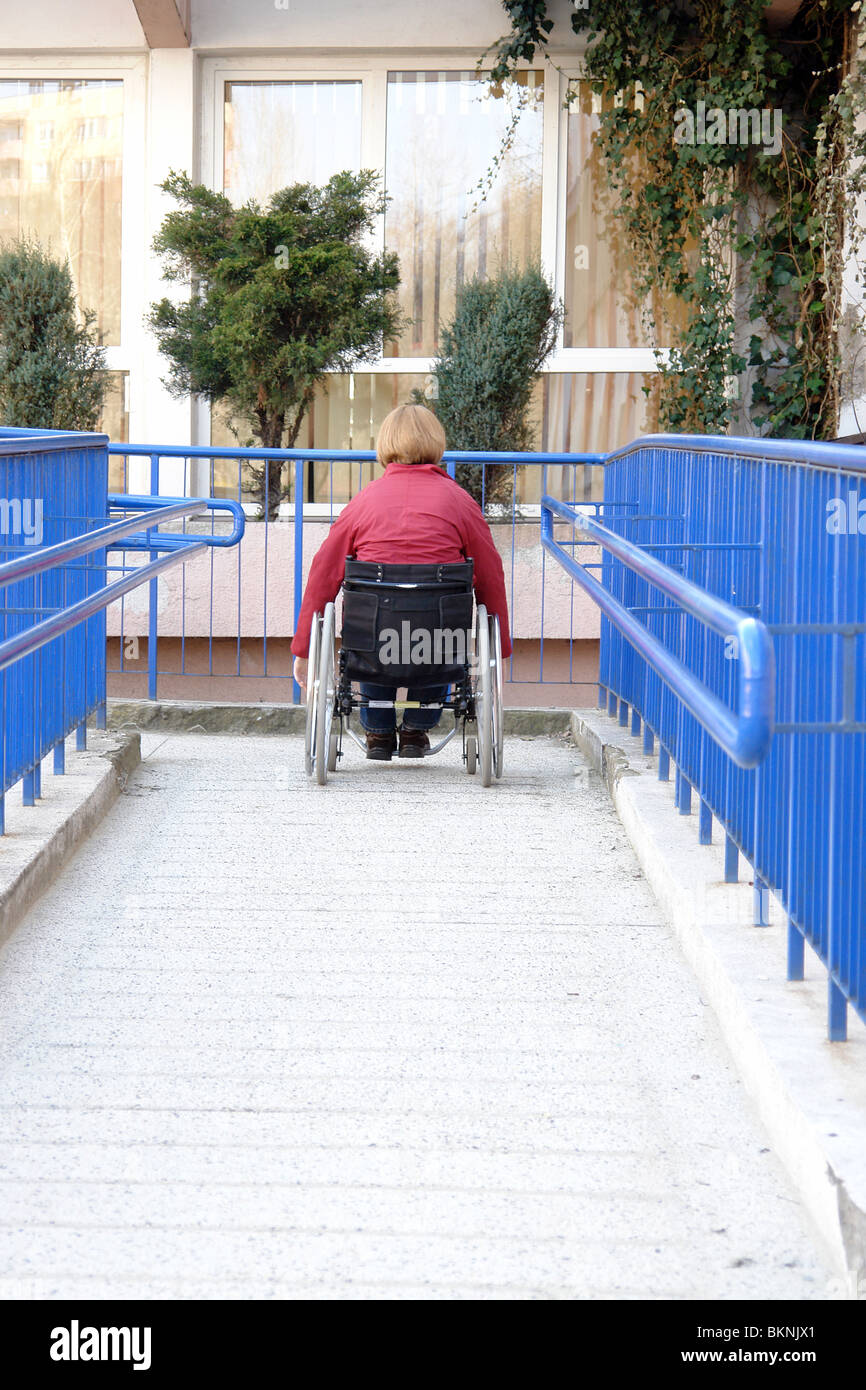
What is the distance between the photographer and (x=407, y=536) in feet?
15.0

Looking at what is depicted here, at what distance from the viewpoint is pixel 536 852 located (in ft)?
13.0

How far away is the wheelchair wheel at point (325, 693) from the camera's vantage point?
4492 mm

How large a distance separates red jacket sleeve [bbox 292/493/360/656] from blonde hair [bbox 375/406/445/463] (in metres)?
0.26

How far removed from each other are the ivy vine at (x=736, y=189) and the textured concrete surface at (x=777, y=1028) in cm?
449

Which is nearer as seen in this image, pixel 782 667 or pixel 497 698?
pixel 782 667

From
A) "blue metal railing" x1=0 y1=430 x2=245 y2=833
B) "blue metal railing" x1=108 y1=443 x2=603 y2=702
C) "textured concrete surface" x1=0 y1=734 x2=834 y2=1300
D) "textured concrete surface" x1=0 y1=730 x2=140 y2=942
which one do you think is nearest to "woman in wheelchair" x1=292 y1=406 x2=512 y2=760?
"blue metal railing" x1=0 y1=430 x2=245 y2=833

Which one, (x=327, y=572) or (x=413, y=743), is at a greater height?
(x=327, y=572)

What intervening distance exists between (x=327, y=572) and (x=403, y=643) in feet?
1.17

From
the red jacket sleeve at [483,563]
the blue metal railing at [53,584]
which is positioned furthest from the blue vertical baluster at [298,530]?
the red jacket sleeve at [483,563]

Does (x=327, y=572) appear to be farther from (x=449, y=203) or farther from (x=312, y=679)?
(x=449, y=203)

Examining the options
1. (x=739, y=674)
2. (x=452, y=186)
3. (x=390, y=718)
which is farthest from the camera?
(x=452, y=186)

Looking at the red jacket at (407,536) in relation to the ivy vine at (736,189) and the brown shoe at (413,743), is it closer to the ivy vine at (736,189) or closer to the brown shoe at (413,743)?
the brown shoe at (413,743)

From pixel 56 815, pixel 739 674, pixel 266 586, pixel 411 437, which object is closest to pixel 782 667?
pixel 739 674
